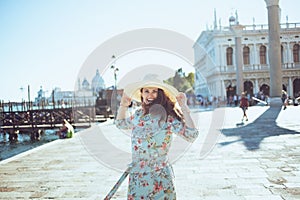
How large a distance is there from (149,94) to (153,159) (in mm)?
497

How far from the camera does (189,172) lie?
5844mm

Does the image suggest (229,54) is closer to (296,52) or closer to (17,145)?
(296,52)

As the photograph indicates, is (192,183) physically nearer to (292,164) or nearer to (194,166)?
(194,166)

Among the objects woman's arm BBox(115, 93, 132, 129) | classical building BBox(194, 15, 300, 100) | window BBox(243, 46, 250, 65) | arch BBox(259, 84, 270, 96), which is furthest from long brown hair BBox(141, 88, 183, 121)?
window BBox(243, 46, 250, 65)

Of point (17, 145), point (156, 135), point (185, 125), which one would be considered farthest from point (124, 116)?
point (17, 145)

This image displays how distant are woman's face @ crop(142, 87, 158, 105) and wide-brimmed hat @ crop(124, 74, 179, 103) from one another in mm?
36

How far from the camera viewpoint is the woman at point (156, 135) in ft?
8.49

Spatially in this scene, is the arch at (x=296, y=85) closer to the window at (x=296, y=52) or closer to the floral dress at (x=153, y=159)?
the window at (x=296, y=52)

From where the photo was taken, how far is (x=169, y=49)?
3879 millimetres

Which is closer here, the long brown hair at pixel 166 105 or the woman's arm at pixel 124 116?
the long brown hair at pixel 166 105

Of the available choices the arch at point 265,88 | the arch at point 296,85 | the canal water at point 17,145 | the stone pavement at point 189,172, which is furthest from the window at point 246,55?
the stone pavement at point 189,172

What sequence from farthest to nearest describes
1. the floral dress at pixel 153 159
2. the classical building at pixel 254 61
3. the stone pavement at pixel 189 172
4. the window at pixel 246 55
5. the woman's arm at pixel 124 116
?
the window at pixel 246 55 → the classical building at pixel 254 61 → the stone pavement at pixel 189 172 → the woman's arm at pixel 124 116 → the floral dress at pixel 153 159

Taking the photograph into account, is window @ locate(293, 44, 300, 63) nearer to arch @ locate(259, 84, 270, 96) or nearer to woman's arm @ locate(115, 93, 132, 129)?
arch @ locate(259, 84, 270, 96)

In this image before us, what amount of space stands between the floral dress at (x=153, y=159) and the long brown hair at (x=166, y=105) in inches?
2.5
